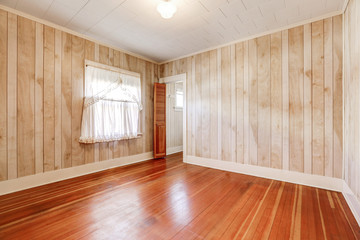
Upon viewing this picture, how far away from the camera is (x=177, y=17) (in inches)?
96.0

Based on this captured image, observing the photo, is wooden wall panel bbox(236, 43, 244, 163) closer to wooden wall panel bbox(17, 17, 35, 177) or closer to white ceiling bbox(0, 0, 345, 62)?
white ceiling bbox(0, 0, 345, 62)

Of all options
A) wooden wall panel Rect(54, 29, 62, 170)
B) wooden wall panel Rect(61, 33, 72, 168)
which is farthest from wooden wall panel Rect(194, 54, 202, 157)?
wooden wall panel Rect(54, 29, 62, 170)

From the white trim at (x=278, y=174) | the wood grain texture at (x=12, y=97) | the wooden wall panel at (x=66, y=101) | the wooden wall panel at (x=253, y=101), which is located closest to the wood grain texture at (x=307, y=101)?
the white trim at (x=278, y=174)

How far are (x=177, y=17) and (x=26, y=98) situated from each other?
2596 mm

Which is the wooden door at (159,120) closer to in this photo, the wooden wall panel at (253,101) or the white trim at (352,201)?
the wooden wall panel at (253,101)

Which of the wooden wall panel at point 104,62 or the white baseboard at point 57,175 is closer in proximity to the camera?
the white baseboard at point 57,175

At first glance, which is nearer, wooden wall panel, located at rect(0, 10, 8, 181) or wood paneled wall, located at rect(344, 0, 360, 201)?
wood paneled wall, located at rect(344, 0, 360, 201)

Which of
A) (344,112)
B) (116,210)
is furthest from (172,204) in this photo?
(344,112)

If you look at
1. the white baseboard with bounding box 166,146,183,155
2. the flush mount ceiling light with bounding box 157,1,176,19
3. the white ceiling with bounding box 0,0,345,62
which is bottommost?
the white baseboard with bounding box 166,146,183,155

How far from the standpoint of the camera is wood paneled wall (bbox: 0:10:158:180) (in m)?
2.28

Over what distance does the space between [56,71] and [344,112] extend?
4466mm

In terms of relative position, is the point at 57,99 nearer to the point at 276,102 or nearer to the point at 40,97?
the point at 40,97

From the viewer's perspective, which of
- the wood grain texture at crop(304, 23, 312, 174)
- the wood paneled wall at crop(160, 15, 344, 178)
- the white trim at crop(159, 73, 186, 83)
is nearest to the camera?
the wood paneled wall at crop(160, 15, 344, 178)

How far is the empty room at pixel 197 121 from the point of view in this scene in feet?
5.58
